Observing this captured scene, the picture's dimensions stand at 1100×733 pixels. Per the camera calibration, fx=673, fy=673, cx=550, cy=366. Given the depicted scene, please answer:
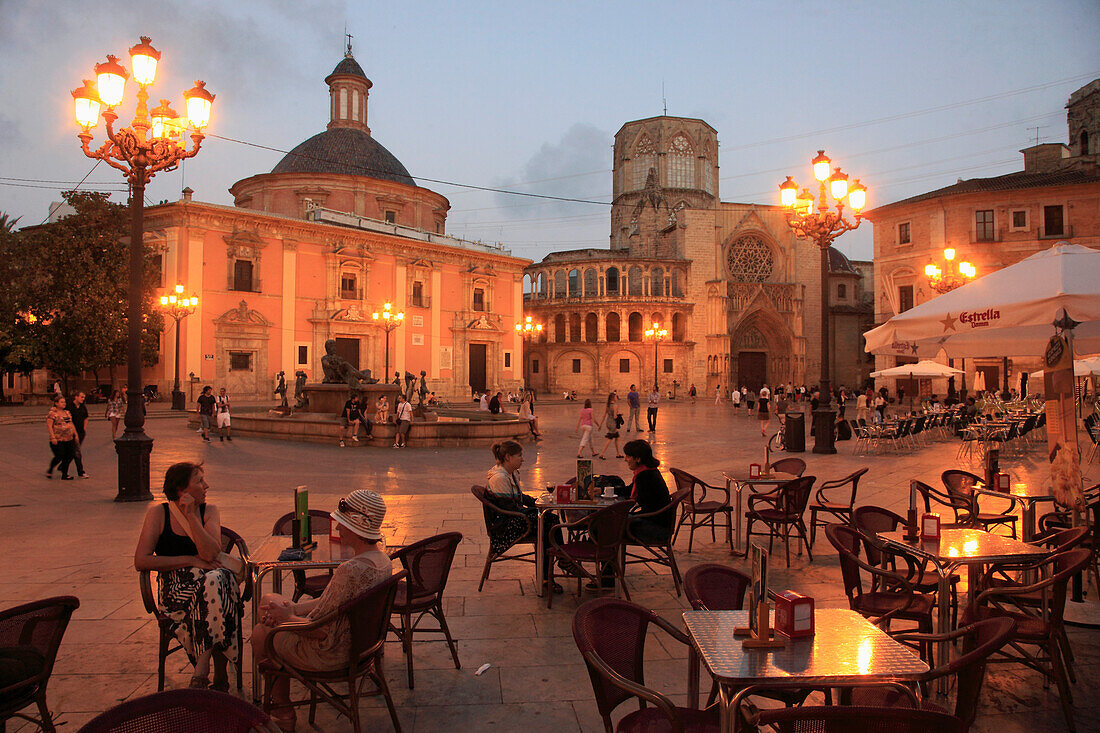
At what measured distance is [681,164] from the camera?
173ft

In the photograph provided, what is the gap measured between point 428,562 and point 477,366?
34734mm

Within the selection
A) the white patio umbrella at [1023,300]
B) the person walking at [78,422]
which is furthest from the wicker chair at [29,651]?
the person walking at [78,422]

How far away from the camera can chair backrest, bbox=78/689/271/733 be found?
1.84 meters

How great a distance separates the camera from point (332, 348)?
1906cm

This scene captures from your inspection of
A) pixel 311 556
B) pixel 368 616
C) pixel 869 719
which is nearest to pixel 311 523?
pixel 311 556

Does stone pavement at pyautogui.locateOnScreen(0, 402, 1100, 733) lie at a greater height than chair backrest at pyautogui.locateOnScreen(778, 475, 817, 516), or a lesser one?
lesser

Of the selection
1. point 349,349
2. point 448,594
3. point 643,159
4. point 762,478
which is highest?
point 643,159

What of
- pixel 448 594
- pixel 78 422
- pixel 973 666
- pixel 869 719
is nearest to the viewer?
pixel 869 719

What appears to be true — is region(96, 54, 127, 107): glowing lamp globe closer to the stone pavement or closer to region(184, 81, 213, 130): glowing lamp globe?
region(184, 81, 213, 130): glowing lamp globe

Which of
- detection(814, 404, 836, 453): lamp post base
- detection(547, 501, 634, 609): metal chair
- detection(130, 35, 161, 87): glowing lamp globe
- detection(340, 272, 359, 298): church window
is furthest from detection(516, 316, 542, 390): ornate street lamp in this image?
detection(547, 501, 634, 609): metal chair

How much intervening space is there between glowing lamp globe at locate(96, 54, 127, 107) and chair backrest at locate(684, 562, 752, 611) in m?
8.74

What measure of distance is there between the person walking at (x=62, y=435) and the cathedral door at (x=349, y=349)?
23.0 meters

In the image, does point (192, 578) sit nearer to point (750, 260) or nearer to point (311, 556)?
point (311, 556)

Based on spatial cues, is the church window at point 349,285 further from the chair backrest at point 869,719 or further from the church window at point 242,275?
the chair backrest at point 869,719
